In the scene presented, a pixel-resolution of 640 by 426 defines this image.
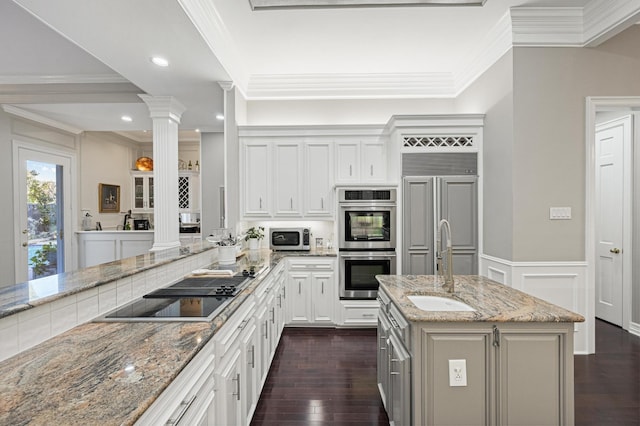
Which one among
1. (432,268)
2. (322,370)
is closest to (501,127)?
(432,268)

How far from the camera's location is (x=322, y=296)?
4008 millimetres

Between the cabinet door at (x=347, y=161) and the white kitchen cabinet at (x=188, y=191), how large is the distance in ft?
12.5

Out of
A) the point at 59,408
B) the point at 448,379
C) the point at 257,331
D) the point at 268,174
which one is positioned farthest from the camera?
the point at 268,174

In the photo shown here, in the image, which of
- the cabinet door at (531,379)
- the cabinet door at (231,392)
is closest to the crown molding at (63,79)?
the cabinet door at (231,392)

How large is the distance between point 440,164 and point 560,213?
129 centimetres

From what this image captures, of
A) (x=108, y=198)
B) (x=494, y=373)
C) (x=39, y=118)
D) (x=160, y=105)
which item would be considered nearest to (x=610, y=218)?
(x=494, y=373)

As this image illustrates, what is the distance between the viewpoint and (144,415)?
0.87 m

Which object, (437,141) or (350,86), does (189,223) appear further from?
(437,141)

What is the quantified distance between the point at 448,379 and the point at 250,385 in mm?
1205

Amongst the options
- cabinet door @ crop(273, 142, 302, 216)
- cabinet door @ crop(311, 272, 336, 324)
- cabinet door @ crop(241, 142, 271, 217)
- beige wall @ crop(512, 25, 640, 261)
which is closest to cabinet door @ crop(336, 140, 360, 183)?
cabinet door @ crop(273, 142, 302, 216)

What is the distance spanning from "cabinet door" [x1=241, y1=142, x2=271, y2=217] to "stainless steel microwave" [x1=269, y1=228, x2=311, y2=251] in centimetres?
31

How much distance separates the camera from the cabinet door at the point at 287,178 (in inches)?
168

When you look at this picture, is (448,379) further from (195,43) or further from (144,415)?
(195,43)

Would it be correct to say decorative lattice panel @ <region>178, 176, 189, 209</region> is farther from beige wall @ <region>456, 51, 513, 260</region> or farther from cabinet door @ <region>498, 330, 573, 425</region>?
cabinet door @ <region>498, 330, 573, 425</region>
